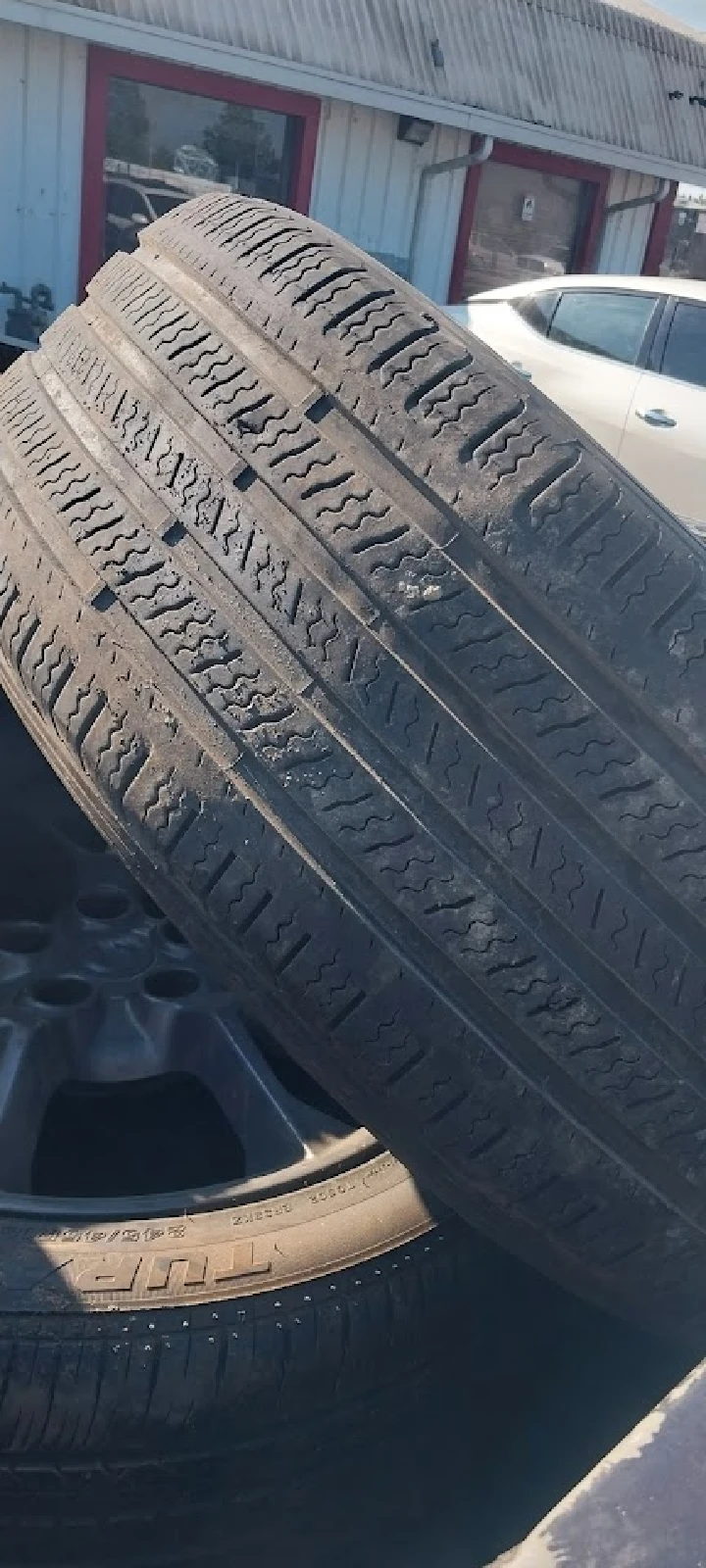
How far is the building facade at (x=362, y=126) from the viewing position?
7.50 metres

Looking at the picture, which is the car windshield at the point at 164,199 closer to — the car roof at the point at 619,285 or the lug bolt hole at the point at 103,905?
the car roof at the point at 619,285

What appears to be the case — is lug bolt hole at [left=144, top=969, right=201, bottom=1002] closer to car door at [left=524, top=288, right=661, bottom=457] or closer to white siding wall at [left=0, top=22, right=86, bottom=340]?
car door at [left=524, top=288, right=661, bottom=457]

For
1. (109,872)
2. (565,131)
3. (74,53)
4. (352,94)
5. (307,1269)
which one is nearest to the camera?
(307,1269)

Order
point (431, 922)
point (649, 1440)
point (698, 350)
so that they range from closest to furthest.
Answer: point (649, 1440) → point (431, 922) → point (698, 350)

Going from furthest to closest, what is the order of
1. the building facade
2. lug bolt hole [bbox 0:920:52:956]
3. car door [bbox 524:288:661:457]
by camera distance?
the building facade, car door [bbox 524:288:661:457], lug bolt hole [bbox 0:920:52:956]

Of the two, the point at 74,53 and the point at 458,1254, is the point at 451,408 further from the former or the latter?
the point at 74,53

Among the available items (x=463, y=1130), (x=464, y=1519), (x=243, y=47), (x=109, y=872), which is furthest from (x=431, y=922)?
(x=243, y=47)

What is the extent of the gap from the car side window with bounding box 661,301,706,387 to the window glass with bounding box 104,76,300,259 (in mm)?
3944

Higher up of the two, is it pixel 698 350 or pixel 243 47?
pixel 243 47

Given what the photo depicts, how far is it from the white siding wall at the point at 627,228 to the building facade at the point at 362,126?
24 millimetres

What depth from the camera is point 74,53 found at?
24.4 feet

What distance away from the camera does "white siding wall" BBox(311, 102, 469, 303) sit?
8695 millimetres

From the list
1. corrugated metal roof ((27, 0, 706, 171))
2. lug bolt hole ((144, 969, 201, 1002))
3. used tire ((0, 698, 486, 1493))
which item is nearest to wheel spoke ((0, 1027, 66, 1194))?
used tire ((0, 698, 486, 1493))

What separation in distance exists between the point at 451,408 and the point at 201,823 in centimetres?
60
